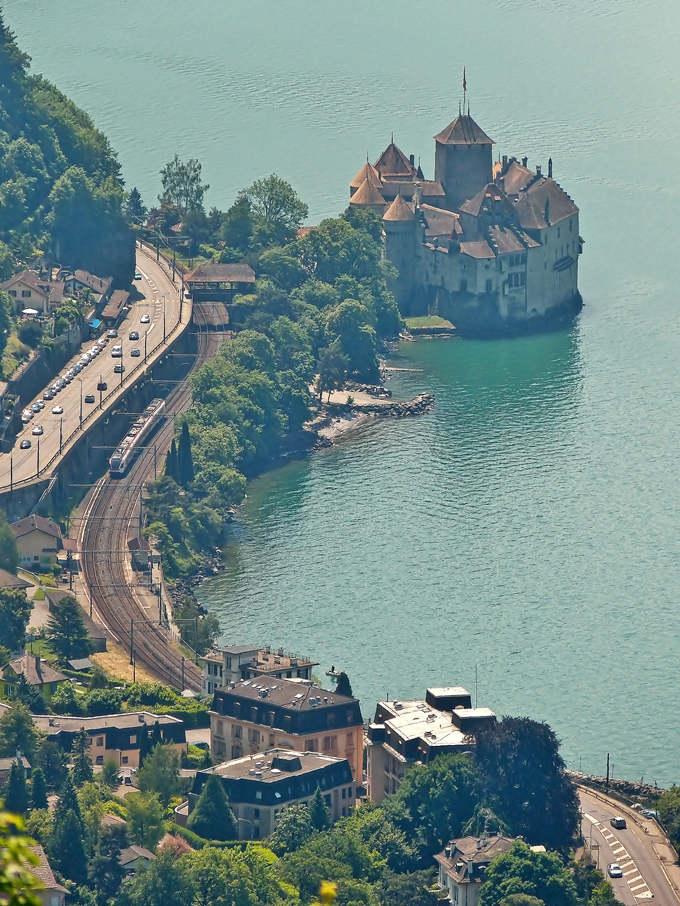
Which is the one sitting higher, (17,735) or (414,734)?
(17,735)

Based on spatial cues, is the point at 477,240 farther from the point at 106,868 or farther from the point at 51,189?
the point at 106,868

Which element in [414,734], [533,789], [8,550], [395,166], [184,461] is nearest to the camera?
[533,789]

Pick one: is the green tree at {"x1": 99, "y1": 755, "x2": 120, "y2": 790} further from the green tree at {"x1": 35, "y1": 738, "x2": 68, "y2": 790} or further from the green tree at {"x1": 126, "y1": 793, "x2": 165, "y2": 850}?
the green tree at {"x1": 126, "y1": 793, "x2": 165, "y2": 850}

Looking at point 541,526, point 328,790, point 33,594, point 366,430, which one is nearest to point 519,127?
point 366,430

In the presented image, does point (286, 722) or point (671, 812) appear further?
point (286, 722)

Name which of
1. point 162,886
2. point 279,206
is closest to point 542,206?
point 279,206

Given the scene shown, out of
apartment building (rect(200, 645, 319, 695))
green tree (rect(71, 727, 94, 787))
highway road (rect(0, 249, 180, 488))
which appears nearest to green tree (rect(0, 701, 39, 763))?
green tree (rect(71, 727, 94, 787))

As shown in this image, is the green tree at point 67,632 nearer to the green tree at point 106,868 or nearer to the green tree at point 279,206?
the green tree at point 106,868
